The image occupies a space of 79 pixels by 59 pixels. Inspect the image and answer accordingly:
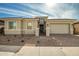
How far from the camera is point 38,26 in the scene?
6973mm

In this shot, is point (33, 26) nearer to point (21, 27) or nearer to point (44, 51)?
point (21, 27)

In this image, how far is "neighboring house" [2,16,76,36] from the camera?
695cm

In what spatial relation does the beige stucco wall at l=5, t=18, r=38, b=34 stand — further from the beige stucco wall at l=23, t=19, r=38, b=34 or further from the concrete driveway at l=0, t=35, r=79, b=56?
the concrete driveway at l=0, t=35, r=79, b=56

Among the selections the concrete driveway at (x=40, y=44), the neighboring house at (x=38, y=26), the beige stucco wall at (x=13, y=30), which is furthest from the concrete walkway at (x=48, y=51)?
the beige stucco wall at (x=13, y=30)

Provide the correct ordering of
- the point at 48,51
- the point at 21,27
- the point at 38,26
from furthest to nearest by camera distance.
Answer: the point at 21,27 → the point at 38,26 → the point at 48,51

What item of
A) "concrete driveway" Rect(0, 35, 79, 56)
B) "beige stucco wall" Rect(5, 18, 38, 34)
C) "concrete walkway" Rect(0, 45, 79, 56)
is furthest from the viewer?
"beige stucco wall" Rect(5, 18, 38, 34)

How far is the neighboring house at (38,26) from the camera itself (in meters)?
6.95

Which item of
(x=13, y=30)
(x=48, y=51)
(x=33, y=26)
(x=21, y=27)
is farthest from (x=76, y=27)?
(x=13, y=30)

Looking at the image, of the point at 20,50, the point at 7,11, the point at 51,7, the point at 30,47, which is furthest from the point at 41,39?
the point at 7,11

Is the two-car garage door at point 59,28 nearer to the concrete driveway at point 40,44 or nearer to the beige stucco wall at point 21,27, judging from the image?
the concrete driveway at point 40,44

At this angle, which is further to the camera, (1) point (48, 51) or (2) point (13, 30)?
(2) point (13, 30)

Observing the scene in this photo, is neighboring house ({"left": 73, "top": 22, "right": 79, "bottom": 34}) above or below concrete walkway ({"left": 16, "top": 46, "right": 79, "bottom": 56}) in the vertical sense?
above

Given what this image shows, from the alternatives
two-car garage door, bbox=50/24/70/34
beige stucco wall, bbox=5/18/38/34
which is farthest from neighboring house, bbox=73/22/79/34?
beige stucco wall, bbox=5/18/38/34

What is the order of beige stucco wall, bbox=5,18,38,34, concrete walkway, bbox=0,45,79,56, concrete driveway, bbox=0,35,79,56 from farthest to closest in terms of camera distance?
beige stucco wall, bbox=5,18,38,34
concrete driveway, bbox=0,35,79,56
concrete walkway, bbox=0,45,79,56
